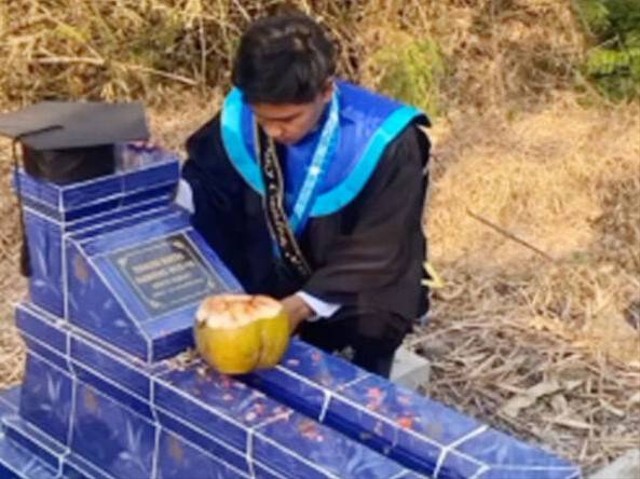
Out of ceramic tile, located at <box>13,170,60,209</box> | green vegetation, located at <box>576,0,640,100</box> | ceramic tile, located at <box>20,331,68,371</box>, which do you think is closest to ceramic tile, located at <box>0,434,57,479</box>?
ceramic tile, located at <box>20,331,68,371</box>

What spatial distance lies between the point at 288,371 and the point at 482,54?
4.24 meters

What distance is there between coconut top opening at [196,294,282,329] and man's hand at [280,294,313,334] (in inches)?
15.0

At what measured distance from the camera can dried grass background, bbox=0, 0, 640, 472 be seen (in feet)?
13.1

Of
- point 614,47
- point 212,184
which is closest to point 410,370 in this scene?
point 212,184

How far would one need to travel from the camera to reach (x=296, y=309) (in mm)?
3062

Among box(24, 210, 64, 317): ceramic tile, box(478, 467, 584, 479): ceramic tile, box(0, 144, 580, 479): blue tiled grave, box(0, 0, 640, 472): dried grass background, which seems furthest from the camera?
box(0, 0, 640, 472): dried grass background

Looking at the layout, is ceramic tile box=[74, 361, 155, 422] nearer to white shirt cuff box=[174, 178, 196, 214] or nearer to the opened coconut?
the opened coconut

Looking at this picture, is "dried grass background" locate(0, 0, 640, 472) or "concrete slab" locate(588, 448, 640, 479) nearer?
"concrete slab" locate(588, 448, 640, 479)

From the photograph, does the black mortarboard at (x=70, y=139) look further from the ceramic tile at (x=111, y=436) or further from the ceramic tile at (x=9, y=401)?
the ceramic tile at (x=9, y=401)

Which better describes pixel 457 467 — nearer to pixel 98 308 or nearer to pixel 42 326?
pixel 98 308

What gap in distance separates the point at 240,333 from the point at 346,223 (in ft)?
2.53

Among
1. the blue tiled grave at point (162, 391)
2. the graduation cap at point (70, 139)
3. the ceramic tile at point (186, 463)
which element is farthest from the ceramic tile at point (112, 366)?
the graduation cap at point (70, 139)

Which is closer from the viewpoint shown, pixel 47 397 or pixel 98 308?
pixel 98 308

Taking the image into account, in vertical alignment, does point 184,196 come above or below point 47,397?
above
